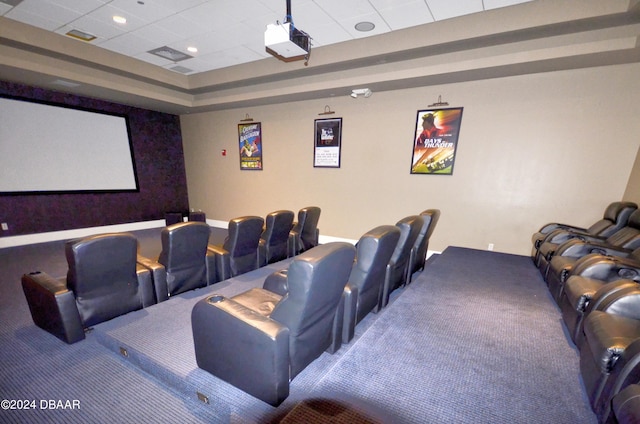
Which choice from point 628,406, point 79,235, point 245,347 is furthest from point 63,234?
point 628,406

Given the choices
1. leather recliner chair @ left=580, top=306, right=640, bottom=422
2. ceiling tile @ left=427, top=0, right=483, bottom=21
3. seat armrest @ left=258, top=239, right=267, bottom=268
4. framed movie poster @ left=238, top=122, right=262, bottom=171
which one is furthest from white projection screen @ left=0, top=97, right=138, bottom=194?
leather recliner chair @ left=580, top=306, right=640, bottom=422

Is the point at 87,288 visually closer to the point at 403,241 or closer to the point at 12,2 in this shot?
the point at 403,241

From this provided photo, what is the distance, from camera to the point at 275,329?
121 cm

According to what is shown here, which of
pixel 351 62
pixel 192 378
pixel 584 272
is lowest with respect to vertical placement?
pixel 192 378

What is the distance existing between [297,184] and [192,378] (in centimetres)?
447

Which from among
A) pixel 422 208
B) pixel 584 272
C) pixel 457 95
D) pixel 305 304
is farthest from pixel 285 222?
pixel 457 95

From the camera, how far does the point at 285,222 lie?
342cm

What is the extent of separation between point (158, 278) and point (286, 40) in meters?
2.73

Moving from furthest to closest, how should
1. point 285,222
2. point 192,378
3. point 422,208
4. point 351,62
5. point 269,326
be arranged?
point 422,208 < point 351,62 < point 285,222 < point 192,378 < point 269,326

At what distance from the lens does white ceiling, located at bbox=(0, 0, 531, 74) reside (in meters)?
2.88

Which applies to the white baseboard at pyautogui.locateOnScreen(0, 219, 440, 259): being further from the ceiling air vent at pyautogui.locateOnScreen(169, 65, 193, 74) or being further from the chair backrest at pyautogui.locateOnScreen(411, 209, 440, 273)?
the ceiling air vent at pyautogui.locateOnScreen(169, 65, 193, 74)

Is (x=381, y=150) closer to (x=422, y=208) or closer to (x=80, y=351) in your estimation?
(x=422, y=208)

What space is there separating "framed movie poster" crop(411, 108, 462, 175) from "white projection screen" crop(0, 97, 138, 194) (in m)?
6.66

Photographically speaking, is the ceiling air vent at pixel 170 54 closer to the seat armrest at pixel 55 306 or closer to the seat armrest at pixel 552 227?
the seat armrest at pixel 55 306
